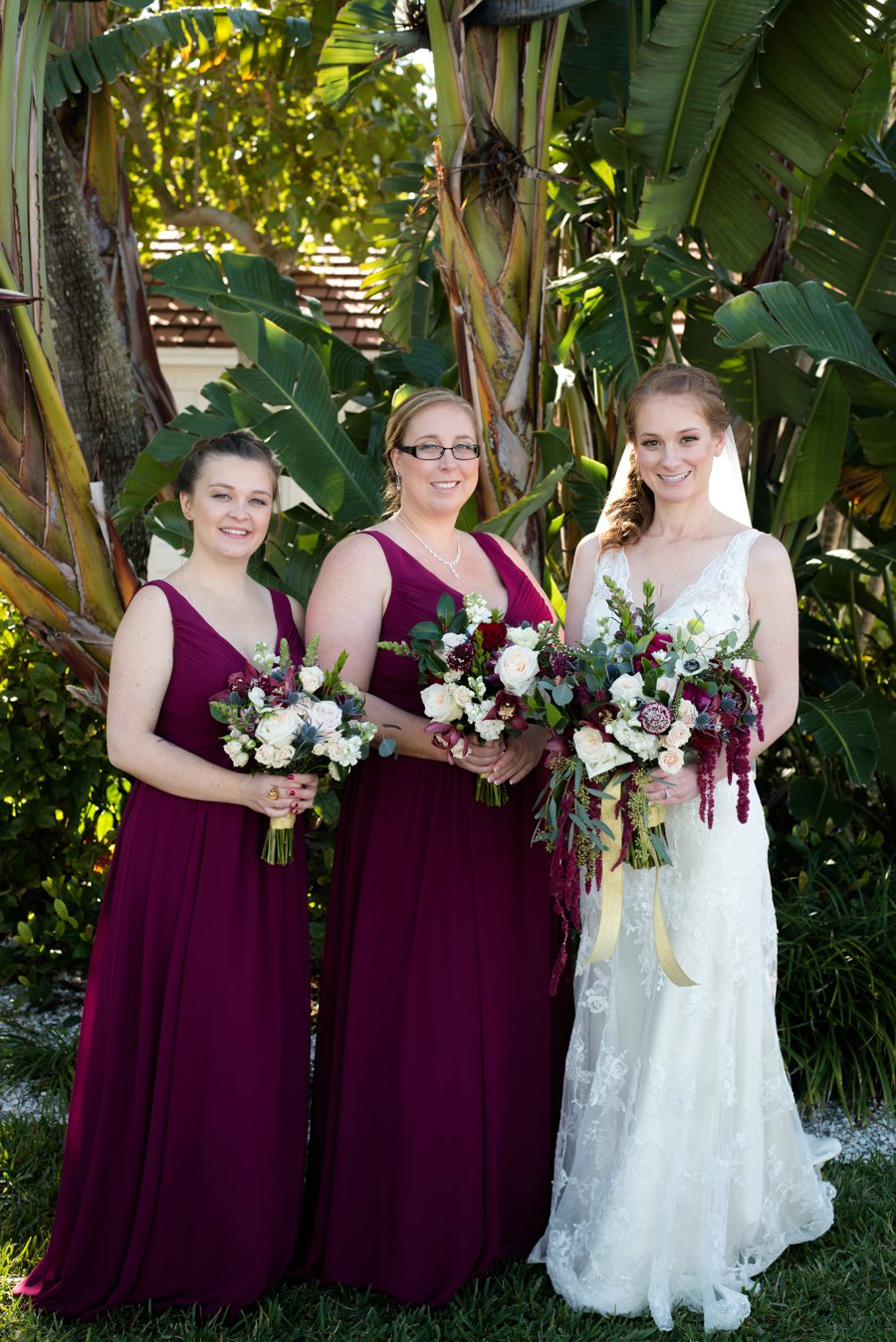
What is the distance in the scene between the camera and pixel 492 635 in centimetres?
336

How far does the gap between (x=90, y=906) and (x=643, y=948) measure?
335 centimetres

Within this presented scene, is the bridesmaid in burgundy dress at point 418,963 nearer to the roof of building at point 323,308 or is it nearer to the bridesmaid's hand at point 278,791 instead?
the bridesmaid's hand at point 278,791

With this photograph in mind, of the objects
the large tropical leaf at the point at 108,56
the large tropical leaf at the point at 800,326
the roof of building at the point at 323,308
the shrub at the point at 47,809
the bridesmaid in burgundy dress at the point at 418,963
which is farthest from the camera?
the roof of building at the point at 323,308

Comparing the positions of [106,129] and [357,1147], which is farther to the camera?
[106,129]

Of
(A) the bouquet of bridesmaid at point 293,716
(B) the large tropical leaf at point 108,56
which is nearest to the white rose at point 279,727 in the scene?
(A) the bouquet of bridesmaid at point 293,716

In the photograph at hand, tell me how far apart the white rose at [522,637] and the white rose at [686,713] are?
443mm

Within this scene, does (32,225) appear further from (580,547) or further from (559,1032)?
(559,1032)

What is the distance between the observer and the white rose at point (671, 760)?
124 inches

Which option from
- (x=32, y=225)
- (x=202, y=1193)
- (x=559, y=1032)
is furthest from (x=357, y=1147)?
(x=32, y=225)

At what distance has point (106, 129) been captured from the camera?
19.6 ft

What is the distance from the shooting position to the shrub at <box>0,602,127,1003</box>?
19.8 feet

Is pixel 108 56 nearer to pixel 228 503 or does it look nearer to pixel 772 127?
pixel 772 127

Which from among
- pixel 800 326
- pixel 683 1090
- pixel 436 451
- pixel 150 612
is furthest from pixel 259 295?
pixel 683 1090

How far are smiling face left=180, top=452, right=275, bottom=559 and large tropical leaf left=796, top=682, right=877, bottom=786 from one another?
2746 millimetres
